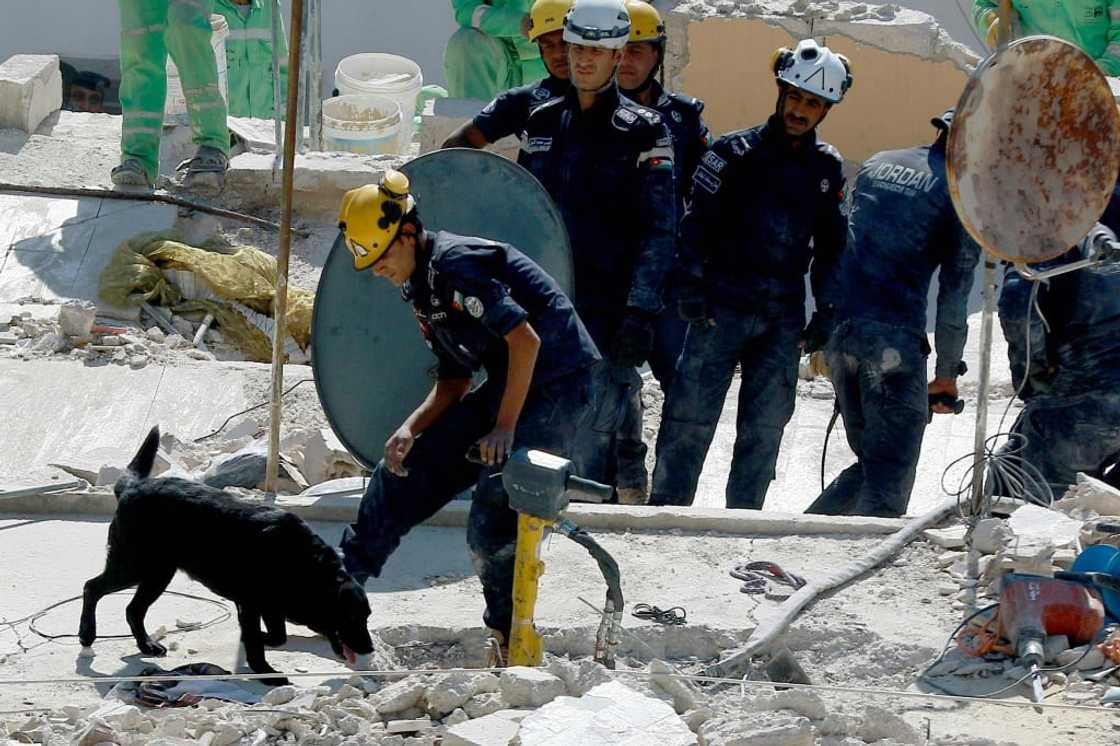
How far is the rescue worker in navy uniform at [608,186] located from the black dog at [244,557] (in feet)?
6.37

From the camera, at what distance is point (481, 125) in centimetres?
724

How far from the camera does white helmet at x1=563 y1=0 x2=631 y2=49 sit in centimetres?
667

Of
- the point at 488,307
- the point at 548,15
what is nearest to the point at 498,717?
the point at 488,307

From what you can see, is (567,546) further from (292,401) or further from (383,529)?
(292,401)

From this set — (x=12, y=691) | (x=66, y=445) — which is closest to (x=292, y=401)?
(x=66, y=445)

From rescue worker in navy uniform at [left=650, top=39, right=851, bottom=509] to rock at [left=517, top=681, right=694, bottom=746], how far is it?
2.57m

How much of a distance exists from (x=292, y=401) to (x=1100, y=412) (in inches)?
141

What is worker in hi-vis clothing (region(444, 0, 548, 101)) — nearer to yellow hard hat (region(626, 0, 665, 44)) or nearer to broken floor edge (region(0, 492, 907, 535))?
yellow hard hat (region(626, 0, 665, 44))

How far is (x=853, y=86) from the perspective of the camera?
11016mm

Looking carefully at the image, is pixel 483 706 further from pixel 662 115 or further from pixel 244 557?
pixel 662 115

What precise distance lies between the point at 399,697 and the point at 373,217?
4.44 feet

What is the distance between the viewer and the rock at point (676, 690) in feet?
15.9

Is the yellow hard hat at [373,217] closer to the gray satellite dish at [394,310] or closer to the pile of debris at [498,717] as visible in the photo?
the pile of debris at [498,717]

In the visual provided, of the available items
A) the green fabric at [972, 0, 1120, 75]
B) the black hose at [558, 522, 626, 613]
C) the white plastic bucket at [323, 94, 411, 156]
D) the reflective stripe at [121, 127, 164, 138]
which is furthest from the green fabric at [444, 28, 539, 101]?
the black hose at [558, 522, 626, 613]
